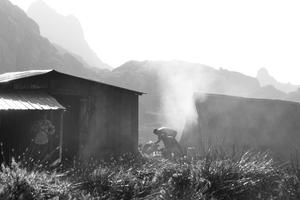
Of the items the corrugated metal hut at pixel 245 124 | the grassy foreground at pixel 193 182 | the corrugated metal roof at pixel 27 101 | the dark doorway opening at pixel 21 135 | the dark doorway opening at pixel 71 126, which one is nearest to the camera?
the grassy foreground at pixel 193 182

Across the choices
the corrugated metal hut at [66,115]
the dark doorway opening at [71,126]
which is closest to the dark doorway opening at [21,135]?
the corrugated metal hut at [66,115]

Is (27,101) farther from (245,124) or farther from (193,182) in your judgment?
(245,124)

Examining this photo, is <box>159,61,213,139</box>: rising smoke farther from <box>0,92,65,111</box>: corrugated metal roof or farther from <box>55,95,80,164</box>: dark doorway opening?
<box>0,92,65,111</box>: corrugated metal roof

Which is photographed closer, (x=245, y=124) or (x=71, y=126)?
(x=71, y=126)

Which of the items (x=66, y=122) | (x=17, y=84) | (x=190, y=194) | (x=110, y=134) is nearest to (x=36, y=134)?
(x=17, y=84)

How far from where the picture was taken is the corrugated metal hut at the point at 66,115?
10453 millimetres

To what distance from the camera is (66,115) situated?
13461 millimetres

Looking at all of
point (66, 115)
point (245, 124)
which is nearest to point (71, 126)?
point (66, 115)

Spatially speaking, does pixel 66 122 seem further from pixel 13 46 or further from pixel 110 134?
pixel 13 46

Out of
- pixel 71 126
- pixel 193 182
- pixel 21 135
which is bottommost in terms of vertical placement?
pixel 193 182

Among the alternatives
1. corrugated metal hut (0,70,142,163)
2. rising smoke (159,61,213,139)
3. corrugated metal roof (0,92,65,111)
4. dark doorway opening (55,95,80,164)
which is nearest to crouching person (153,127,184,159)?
corrugated metal hut (0,70,142,163)

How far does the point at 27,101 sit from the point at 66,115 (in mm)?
3621

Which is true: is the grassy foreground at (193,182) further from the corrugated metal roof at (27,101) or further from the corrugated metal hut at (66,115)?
the corrugated metal hut at (66,115)

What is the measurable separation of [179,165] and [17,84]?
707cm
